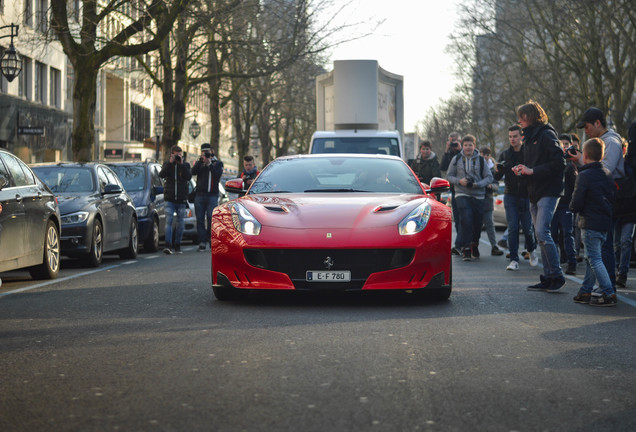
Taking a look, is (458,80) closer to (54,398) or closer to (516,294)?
(516,294)

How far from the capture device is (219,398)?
523 centimetres

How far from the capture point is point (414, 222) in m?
9.27

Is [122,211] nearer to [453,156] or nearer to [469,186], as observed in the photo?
[469,186]

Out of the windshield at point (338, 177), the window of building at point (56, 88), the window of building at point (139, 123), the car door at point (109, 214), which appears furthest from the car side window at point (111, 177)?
the window of building at point (139, 123)

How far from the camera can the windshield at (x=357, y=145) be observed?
21091 mm

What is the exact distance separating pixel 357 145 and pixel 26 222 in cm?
1061

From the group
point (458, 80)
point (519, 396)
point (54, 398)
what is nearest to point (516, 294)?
point (519, 396)

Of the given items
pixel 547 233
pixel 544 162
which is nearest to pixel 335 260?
pixel 547 233

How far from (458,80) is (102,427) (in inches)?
2236

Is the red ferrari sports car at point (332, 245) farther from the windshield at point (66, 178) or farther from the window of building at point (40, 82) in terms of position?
the window of building at point (40, 82)

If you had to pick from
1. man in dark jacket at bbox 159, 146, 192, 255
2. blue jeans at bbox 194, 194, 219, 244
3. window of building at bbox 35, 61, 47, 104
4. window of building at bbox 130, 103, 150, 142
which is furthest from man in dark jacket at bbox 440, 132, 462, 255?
window of building at bbox 130, 103, 150, 142

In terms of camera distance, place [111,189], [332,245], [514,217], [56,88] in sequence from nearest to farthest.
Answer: [332,245]
[514,217]
[111,189]
[56,88]

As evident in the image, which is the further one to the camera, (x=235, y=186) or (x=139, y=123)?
(x=139, y=123)

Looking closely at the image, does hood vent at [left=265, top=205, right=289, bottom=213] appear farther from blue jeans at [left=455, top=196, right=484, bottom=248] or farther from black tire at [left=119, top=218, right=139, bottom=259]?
black tire at [left=119, top=218, right=139, bottom=259]
